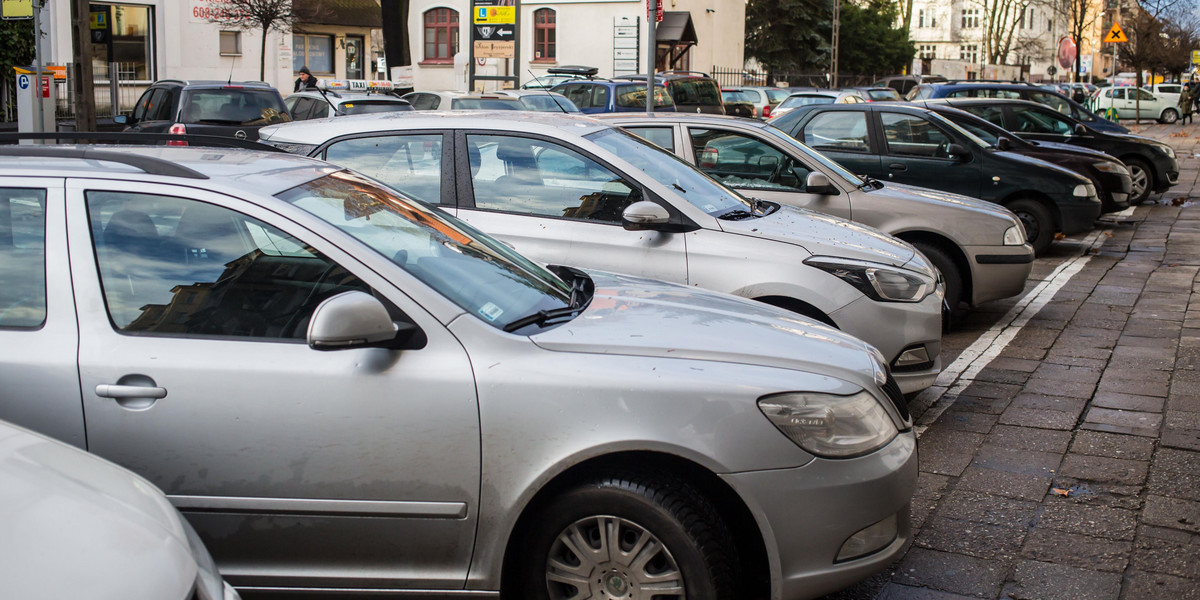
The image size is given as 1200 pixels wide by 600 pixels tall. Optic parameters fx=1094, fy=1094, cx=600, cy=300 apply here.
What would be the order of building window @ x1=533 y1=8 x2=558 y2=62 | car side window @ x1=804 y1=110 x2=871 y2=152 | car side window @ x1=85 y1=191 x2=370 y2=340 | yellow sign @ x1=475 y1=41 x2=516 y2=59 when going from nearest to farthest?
car side window @ x1=85 y1=191 x2=370 y2=340 < car side window @ x1=804 y1=110 x2=871 y2=152 < yellow sign @ x1=475 y1=41 x2=516 y2=59 < building window @ x1=533 y1=8 x2=558 y2=62

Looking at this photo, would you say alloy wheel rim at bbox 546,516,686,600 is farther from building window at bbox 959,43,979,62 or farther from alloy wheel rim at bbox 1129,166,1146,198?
building window at bbox 959,43,979,62

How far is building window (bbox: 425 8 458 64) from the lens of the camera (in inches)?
1763

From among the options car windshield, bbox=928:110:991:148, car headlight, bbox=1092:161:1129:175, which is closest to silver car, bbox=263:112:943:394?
car windshield, bbox=928:110:991:148

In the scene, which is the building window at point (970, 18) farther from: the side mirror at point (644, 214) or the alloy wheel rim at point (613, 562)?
the alloy wheel rim at point (613, 562)

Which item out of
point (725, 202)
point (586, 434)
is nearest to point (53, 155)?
point (586, 434)

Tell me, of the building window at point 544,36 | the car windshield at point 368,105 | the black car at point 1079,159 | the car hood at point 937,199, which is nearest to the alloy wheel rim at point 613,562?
the car hood at point 937,199

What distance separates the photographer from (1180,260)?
12.1m

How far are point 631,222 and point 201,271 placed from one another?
258cm

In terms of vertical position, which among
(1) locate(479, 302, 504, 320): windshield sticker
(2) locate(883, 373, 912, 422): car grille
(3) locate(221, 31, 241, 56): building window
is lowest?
(2) locate(883, 373, 912, 422): car grille

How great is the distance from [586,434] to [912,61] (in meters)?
63.7

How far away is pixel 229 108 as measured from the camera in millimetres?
16641

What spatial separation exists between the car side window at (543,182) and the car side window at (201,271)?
8.75 feet

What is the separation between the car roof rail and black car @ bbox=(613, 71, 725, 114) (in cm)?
1917

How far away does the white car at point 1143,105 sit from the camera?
142 ft
